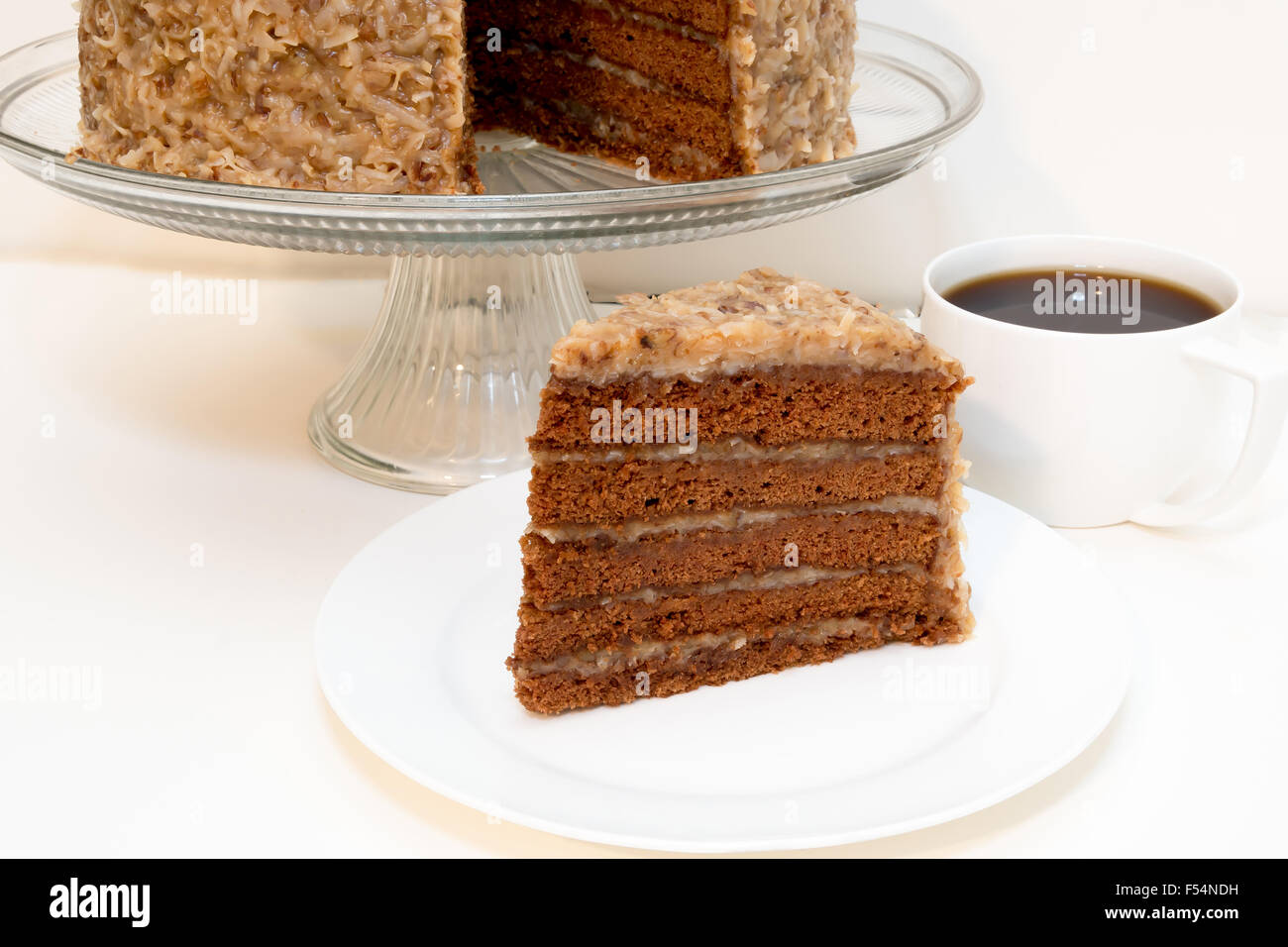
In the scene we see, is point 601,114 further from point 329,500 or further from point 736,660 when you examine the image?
point 736,660

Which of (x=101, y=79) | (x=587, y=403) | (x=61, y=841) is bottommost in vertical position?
(x=61, y=841)

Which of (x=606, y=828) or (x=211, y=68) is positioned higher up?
(x=211, y=68)

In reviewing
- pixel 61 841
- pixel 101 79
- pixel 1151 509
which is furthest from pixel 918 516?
pixel 101 79

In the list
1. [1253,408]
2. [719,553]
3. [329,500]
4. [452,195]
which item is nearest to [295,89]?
[452,195]

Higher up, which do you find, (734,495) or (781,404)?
(781,404)

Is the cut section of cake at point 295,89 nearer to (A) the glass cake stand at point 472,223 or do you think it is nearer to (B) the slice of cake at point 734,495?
(A) the glass cake stand at point 472,223

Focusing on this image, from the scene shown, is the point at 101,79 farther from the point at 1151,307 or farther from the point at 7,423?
the point at 1151,307

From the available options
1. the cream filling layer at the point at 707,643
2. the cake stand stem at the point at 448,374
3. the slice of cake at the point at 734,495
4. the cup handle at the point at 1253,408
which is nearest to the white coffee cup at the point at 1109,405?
the cup handle at the point at 1253,408
